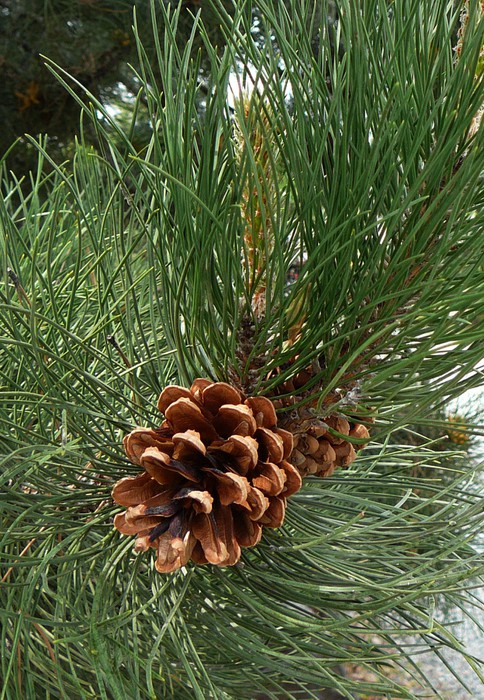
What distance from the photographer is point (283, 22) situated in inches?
9.7

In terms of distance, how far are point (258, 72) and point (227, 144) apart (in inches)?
0.9

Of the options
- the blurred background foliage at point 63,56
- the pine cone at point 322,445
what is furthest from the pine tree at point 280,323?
the blurred background foliage at point 63,56

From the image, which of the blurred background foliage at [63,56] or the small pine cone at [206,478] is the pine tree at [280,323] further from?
the blurred background foliage at [63,56]

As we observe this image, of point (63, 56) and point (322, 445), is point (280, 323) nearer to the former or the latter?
point (322, 445)

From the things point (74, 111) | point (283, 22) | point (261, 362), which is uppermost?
point (283, 22)

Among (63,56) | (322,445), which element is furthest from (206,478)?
(63,56)

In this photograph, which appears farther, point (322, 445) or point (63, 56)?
point (63, 56)

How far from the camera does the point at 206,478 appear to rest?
0.24 m

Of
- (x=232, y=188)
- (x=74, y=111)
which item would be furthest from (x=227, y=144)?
(x=74, y=111)

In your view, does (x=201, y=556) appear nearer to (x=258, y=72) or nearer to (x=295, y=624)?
(x=295, y=624)

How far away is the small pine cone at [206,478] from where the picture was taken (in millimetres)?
222

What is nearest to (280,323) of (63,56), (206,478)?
(206,478)

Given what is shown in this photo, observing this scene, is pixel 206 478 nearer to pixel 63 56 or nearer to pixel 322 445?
pixel 322 445

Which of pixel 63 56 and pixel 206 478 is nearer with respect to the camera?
pixel 206 478
